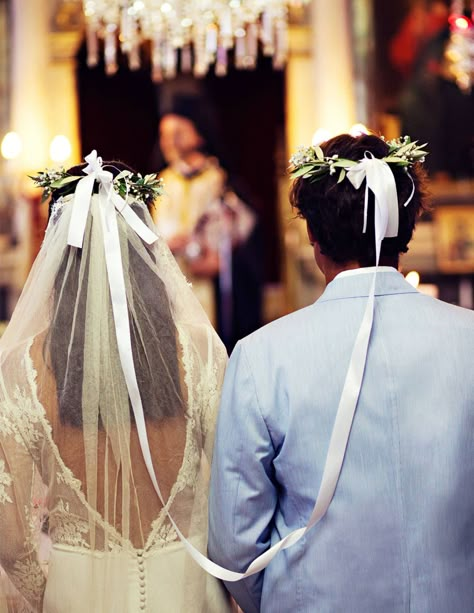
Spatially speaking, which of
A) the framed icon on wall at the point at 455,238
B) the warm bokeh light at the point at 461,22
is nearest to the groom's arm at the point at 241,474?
the framed icon on wall at the point at 455,238

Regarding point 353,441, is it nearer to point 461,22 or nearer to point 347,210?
point 347,210

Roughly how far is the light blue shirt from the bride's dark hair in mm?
278

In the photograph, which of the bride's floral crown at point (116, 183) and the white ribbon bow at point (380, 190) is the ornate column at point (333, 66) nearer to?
the bride's floral crown at point (116, 183)

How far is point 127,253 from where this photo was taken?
7.88 ft

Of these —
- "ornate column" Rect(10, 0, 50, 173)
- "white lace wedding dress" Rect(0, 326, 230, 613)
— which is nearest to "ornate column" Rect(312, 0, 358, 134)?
"ornate column" Rect(10, 0, 50, 173)

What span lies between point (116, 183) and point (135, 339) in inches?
15.5

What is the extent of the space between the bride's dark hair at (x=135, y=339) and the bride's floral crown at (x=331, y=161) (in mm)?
479

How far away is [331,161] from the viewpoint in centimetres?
214

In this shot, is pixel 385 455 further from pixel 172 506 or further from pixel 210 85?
pixel 210 85

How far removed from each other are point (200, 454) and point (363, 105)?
682cm

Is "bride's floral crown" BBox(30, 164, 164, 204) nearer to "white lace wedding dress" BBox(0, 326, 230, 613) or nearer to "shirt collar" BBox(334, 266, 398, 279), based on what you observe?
"white lace wedding dress" BBox(0, 326, 230, 613)

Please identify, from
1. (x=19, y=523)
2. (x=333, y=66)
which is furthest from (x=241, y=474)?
(x=333, y=66)

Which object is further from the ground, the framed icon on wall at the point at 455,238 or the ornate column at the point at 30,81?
the ornate column at the point at 30,81

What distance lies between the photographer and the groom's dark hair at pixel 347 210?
83.3 inches
